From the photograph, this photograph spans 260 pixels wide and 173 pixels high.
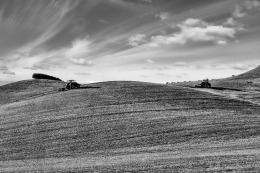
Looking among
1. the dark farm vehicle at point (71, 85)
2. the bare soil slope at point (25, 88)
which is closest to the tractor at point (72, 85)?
the dark farm vehicle at point (71, 85)

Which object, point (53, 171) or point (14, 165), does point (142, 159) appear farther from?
point (14, 165)

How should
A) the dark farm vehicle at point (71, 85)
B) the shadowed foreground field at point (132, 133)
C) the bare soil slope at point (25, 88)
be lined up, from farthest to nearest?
the bare soil slope at point (25, 88) → the dark farm vehicle at point (71, 85) → the shadowed foreground field at point (132, 133)

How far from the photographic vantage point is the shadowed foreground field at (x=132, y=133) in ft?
55.6

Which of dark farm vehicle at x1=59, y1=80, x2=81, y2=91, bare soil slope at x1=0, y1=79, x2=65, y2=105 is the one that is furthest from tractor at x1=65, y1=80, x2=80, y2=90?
bare soil slope at x1=0, y1=79, x2=65, y2=105

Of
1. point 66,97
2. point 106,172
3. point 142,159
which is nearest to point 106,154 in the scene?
point 142,159

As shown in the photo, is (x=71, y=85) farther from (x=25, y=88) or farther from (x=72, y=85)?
(x=25, y=88)

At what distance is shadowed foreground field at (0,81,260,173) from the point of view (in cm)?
1694

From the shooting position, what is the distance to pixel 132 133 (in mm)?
25969

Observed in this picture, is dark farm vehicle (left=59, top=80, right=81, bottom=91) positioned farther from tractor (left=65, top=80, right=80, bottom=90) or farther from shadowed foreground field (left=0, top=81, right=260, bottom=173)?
shadowed foreground field (left=0, top=81, right=260, bottom=173)

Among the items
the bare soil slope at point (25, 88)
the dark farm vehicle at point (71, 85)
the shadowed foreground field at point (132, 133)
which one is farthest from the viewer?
the bare soil slope at point (25, 88)

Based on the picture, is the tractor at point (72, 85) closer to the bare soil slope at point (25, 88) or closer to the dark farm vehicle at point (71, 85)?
the dark farm vehicle at point (71, 85)

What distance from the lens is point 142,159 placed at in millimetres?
17906

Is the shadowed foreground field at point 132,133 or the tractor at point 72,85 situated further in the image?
the tractor at point 72,85

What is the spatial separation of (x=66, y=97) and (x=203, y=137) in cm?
2361
